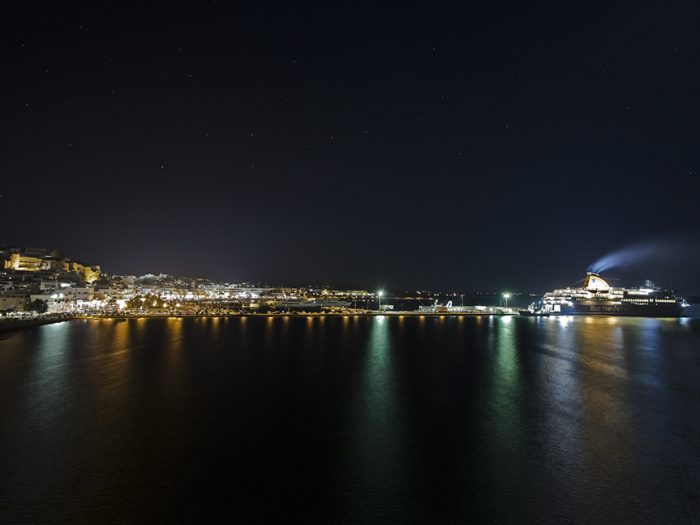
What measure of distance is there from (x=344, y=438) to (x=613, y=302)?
4416cm

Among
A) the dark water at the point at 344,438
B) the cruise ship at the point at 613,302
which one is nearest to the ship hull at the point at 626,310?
the cruise ship at the point at 613,302

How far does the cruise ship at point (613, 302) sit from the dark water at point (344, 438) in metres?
28.9

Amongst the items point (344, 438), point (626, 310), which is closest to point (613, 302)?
point (626, 310)

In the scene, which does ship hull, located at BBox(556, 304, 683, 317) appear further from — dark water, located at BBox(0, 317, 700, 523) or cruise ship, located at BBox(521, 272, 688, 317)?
dark water, located at BBox(0, 317, 700, 523)

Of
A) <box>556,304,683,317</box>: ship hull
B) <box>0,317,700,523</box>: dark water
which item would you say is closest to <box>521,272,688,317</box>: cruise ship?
<box>556,304,683,317</box>: ship hull

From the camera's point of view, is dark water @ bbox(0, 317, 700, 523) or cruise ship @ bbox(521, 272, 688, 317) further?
cruise ship @ bbox(521, 272, 688, 317)

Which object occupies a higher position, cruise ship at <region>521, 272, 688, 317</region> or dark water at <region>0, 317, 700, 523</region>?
cruise ship at <region>521, 272, 688, 317</region>

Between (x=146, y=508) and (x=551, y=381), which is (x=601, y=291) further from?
(x=146, y=508)

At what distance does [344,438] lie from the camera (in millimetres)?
8523

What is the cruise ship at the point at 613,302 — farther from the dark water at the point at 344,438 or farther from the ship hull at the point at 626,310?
the dark water at the point at 344,438

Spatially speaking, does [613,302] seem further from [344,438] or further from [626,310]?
[344,438]

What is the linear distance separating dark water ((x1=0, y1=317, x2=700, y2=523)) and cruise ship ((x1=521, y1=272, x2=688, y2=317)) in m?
28.9

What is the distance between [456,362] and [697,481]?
986 cm

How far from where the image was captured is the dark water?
6074 mm
